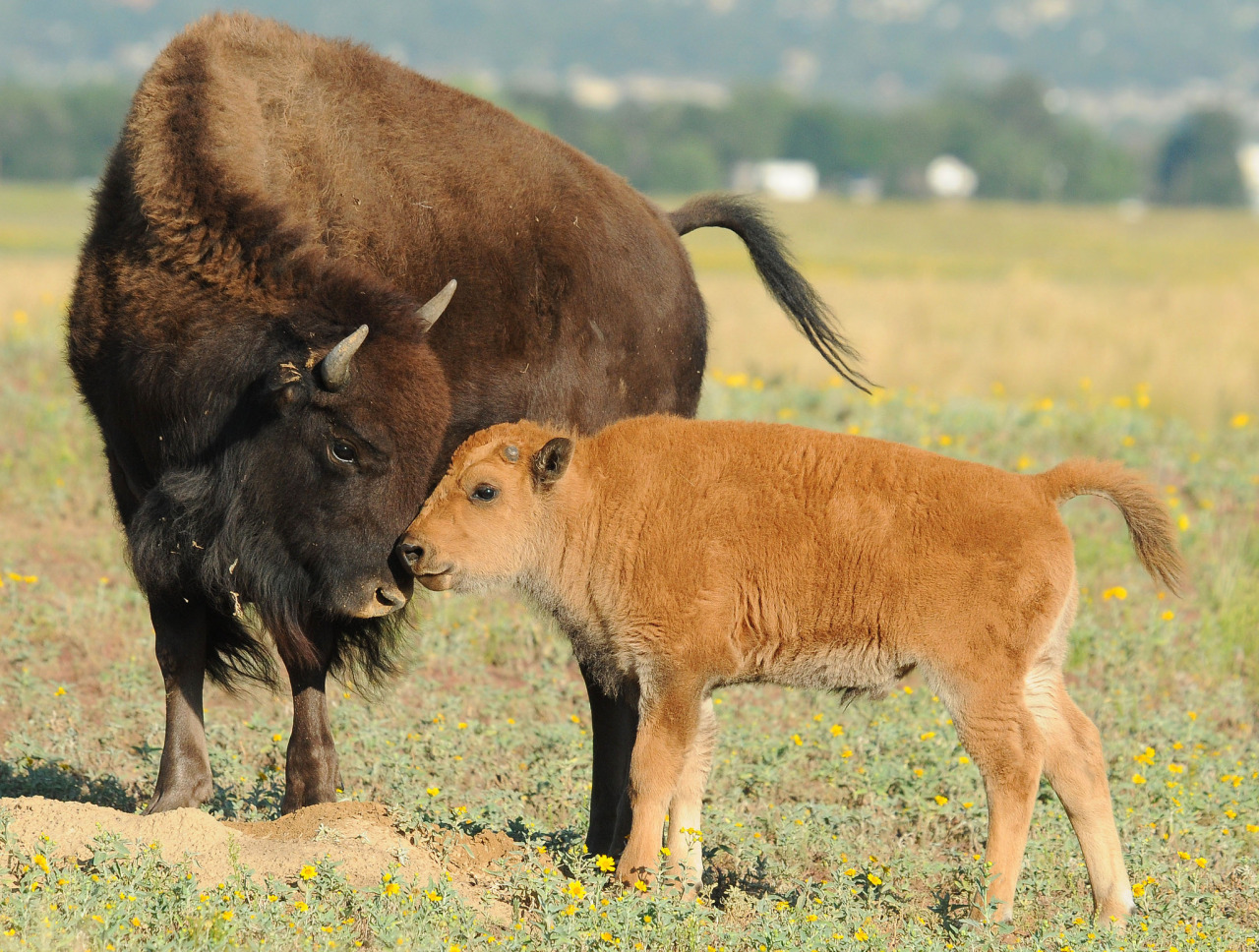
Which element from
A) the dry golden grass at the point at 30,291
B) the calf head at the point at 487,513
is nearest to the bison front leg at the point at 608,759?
the calf head at the point at 487,513

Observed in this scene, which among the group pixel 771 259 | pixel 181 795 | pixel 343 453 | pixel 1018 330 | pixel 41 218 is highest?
pixel 41 218

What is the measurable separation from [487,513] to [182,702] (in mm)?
1499

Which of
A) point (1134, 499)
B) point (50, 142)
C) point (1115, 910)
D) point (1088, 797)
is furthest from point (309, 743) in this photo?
point (50, 142)

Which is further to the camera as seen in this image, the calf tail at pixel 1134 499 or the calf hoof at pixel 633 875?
the calf tail at pixel 1134 499

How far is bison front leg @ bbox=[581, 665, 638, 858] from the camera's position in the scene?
18.2 ft

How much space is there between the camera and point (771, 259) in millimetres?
6809

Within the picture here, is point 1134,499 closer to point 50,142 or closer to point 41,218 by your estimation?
point 41,218

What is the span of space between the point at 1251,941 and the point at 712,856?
1753 mm

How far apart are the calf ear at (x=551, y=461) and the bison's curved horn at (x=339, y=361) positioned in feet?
2.12

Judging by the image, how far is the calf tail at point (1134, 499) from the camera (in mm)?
4742

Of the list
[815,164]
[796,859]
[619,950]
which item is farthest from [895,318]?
[815,164]

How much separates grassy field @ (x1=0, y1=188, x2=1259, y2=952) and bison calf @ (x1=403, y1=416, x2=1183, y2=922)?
0.42 meters

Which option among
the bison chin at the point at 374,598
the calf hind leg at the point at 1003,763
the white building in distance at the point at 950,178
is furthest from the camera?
the white building in distance at the point at 950,178

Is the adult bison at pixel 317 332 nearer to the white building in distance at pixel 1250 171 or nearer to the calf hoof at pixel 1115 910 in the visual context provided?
the calf hoof at pixel 1115 910
